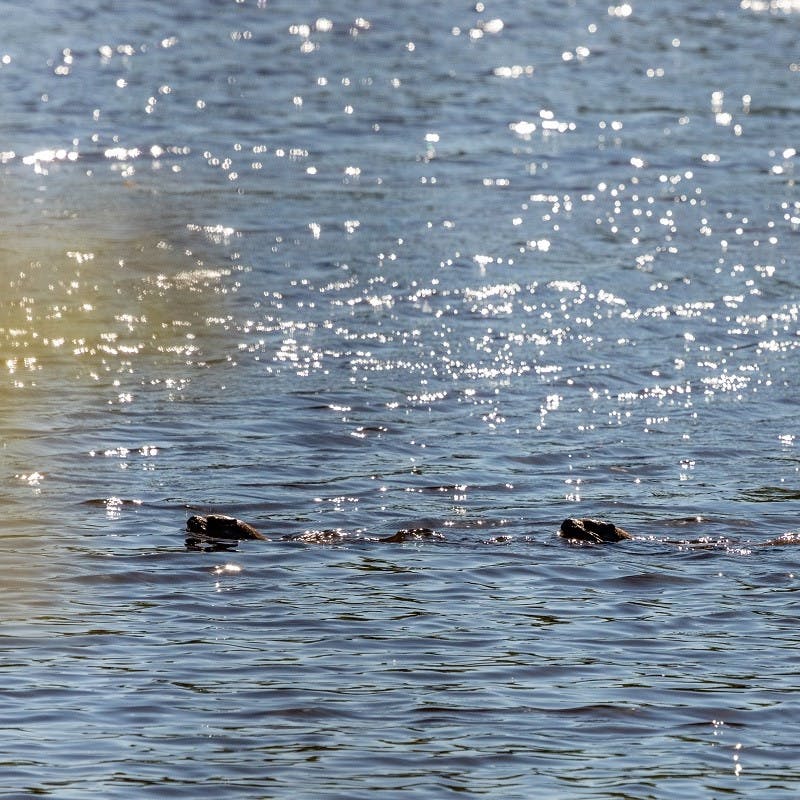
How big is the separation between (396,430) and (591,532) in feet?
7.05

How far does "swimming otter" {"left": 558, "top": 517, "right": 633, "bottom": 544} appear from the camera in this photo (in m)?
8.07

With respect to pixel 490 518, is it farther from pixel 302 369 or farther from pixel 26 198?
pixel 26 198

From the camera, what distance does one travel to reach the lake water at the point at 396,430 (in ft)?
19.7

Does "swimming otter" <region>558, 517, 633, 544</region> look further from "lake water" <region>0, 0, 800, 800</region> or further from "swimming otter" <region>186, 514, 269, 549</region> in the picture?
"swimming otter" <region>186, 514, 269, 549</region>

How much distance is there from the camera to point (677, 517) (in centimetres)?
850

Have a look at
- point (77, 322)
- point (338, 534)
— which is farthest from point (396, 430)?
point (77, 322)

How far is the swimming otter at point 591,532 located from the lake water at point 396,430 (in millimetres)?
76

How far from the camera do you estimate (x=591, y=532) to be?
809 centimetres

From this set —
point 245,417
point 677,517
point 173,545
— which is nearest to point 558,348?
point 245,417

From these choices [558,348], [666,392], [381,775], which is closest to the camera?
[381,775]

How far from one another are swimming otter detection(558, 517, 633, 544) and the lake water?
0.25ft

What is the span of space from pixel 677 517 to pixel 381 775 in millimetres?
3208

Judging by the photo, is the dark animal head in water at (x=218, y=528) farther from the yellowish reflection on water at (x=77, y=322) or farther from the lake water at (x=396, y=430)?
the yellowish reflection on water at (x=77, y=322)

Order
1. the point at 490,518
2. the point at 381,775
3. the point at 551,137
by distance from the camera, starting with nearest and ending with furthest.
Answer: the point at 381,775, the point at 490,518, the point at 551,137
